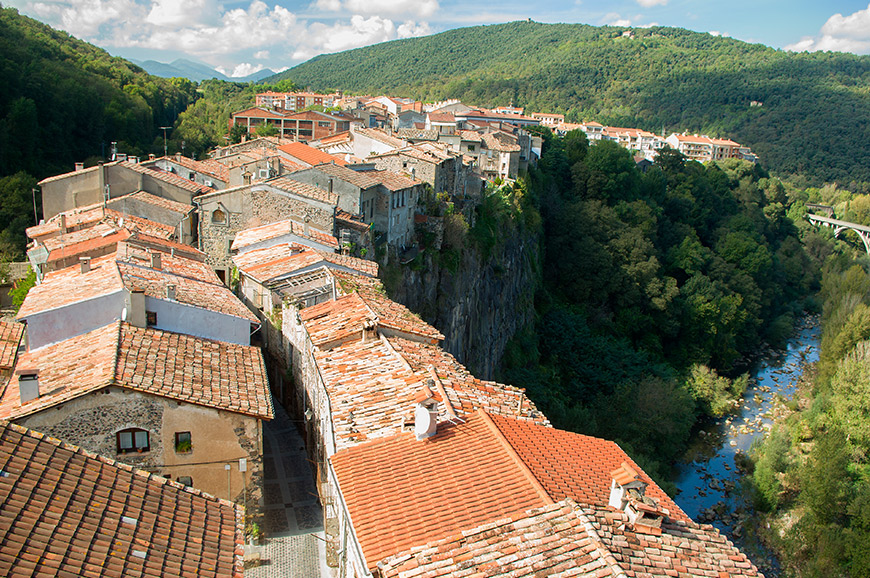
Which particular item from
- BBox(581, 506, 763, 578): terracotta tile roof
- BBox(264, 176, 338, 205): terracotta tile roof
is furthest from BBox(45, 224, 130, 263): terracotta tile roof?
BBox(581, 506, 763, 578): terracotta tile roof

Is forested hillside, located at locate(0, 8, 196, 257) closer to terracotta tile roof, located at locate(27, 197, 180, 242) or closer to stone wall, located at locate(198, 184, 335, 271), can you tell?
terracotta tile roof, located at locate(27, 197, 180, 242)

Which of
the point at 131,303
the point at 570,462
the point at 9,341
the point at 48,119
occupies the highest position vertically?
the point at 48,119

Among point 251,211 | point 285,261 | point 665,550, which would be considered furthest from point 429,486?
point 251,211

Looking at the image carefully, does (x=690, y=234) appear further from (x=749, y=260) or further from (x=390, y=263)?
(x=390, y=263)

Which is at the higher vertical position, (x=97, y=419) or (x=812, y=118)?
(x=812, y=118)

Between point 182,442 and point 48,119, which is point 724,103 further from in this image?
point 182,442

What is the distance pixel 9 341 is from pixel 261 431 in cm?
743

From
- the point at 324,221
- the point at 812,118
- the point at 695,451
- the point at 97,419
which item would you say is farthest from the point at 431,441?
the point at 812,118

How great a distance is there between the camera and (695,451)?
141ft

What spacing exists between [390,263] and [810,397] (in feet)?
104

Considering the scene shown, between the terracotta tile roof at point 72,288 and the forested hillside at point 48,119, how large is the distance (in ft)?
84.6

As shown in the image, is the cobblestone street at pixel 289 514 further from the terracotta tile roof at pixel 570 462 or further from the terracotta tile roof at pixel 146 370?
the terracotta tile roof at pixel 570 462

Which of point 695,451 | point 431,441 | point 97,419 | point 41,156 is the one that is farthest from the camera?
point 41,156

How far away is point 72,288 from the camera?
706 inches
